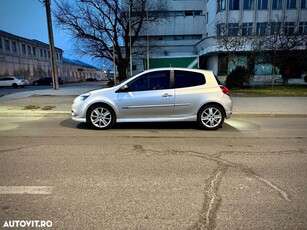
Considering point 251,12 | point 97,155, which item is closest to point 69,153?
point 97,155

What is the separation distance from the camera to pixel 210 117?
691 centimetres

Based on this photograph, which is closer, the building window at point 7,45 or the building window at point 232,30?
the building window at point 232,30

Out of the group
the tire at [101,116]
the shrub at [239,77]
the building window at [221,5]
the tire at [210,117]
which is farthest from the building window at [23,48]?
the tire at [210,117]

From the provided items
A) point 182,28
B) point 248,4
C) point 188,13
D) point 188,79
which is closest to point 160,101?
point 188,79

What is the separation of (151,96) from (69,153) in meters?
2.93

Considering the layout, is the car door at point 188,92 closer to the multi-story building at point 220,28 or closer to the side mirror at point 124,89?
the side mirror at point 124,89

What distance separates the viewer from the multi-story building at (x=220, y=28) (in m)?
26.1

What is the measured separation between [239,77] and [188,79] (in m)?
14.1

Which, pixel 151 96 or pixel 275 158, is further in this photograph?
pixel 151 96

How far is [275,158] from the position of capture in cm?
456

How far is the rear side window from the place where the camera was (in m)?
6.85

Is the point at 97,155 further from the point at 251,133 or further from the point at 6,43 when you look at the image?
the point at 6,43

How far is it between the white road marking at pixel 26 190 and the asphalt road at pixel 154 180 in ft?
0.04

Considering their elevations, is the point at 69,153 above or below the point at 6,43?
below
